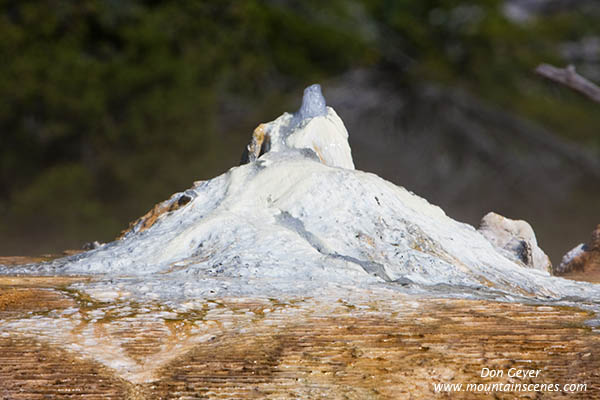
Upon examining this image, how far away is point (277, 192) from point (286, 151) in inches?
11.1

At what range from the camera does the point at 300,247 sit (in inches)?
80.2

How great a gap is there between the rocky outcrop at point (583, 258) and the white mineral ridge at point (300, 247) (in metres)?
1.21

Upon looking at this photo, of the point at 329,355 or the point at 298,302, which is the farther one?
the point at 298,302

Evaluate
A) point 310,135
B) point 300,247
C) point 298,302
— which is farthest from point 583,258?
point 298,302

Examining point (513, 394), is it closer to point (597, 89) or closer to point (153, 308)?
point (153, 308)

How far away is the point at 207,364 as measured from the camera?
48.4 inches

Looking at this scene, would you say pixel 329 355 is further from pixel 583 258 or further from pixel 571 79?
pixel 571 79

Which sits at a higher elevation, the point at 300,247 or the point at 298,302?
the point at 300,247

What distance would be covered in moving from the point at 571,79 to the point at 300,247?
4.19 meters

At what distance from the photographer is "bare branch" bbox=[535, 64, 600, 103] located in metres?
5.43

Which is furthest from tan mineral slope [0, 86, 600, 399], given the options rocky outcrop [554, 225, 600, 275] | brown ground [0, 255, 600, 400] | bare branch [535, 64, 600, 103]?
bare branch [535, 64, 600, 103]

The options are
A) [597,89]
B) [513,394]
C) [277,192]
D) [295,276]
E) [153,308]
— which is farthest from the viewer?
[597,89]

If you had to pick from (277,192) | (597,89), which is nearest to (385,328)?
(277,192)

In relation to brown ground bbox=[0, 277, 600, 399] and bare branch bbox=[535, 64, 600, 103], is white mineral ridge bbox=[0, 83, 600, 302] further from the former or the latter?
bare branch bbox=[535, 64, 600, 103]
